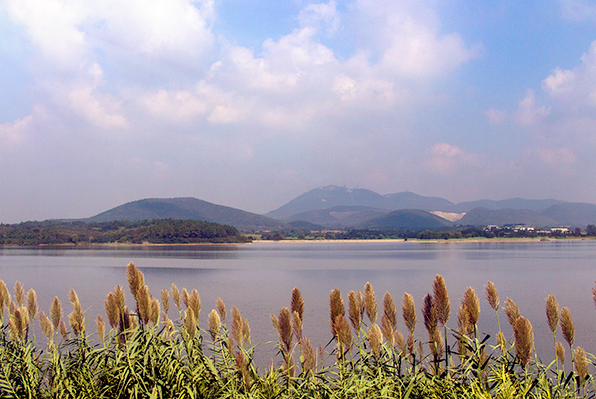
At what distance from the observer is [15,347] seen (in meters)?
6.34

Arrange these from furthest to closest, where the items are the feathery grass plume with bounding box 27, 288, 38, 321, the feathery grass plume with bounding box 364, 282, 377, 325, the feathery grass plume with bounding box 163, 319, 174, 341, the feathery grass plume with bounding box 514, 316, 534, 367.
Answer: the feathery grass plume with bounding box 27, 288, 38, 321
the feathery grass plume with bounding box 163, 319, 174, 341
the feathery grass plume with bounding box 364, 282, 377, 325
the feathery grass plume with bounding box 514, 316, 534, 367

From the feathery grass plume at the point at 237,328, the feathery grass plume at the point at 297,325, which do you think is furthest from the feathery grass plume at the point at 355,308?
the feathery grass plume at the point at 237,328

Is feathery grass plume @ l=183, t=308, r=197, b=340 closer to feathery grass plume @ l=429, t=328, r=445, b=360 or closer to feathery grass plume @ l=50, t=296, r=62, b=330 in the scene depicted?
feathery grass plume @ l=50, t=296, r=62, b=330

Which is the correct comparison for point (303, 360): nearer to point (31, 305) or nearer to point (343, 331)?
point (343, 331)

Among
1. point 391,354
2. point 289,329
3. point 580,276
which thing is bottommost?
point 580,276

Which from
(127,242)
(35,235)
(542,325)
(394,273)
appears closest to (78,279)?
(394,273)

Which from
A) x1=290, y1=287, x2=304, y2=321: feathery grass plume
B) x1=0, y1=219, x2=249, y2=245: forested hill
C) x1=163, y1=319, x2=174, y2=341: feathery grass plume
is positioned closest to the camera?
x1=290, y1=287, x2=304, y2=321: feathery grass plume

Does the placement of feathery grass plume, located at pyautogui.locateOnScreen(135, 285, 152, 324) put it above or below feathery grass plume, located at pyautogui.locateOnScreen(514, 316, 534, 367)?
above

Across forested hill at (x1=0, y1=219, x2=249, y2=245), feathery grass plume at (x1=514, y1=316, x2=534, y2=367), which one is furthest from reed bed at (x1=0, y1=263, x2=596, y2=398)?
forested hill at (x1=0, y1=219, x2=249, y2=245)

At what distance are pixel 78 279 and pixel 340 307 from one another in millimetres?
47335

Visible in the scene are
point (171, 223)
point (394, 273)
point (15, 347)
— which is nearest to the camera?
point (15, 347)

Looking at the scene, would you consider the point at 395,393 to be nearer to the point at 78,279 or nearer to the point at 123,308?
the point at 123,308

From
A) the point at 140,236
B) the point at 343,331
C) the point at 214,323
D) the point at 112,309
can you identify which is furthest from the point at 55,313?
the point at 140,236

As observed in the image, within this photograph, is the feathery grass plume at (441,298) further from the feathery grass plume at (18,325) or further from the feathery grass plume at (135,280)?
the feathery grass plume at (18,325)
